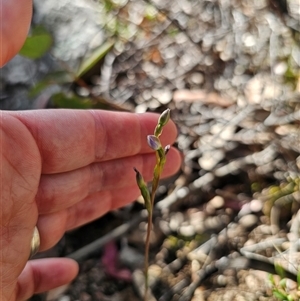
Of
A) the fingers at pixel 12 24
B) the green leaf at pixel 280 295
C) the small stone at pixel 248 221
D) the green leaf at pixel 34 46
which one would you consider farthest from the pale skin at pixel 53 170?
the green leaf at pixel 280 295

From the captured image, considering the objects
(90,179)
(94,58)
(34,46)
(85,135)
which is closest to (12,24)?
(85,135)

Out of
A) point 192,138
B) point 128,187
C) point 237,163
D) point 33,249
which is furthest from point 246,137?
point 33,249

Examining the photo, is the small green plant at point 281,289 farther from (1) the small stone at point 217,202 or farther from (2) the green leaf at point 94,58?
(2) the green leaf at point 94,58

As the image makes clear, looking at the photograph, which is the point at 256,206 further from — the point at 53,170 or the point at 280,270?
the point at 53,170

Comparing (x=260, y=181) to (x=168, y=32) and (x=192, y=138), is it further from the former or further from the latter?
(x=168, y=32)

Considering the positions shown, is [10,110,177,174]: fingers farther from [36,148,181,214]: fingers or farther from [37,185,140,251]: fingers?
[37,185,140,251]: fingers

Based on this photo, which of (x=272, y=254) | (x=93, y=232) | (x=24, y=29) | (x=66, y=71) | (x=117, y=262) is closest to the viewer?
(x=24, y=29)

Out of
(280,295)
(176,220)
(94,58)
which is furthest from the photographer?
(94,58)
